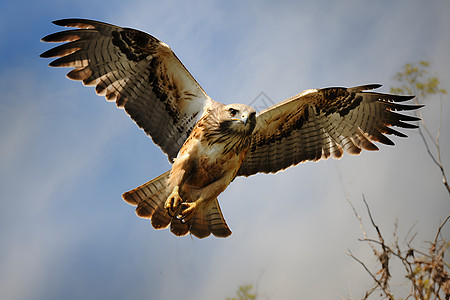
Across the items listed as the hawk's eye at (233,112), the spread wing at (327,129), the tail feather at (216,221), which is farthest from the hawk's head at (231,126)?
the spread wing at (327,129)

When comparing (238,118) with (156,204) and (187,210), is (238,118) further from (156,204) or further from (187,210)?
(156,204)

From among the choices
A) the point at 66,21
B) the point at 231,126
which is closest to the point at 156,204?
the point at 231,126

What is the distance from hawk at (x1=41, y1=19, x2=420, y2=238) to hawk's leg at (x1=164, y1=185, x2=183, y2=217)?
10 mm

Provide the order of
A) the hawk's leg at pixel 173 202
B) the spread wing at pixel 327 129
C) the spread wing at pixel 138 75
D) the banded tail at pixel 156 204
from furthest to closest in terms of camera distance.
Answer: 1. the spread wing at pixel 327 129
2. the spread wing at pixel 138 75
3. the banded tail at pixel 156 204
4. the hawk's leg at pixel 173 202

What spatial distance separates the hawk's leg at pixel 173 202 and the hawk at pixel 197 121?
0.4 inches

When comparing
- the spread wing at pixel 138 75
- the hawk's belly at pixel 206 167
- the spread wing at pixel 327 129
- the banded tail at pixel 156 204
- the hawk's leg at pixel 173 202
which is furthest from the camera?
the spread wing at pixel 327 129

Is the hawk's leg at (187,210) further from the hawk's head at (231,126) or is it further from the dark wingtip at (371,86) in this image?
the dark wingtip at (371,86)

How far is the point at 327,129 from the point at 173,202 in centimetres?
266

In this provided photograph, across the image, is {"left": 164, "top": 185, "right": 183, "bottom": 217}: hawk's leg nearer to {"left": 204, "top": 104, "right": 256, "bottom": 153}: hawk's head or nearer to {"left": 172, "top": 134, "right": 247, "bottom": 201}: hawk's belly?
{"left": 172, "top": 134, "right": 247, "bottom": 201}: hawk's belly

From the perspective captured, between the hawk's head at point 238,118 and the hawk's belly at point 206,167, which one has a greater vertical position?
the hawk's head at point 238,118

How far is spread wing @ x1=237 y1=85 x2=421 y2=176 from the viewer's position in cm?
651

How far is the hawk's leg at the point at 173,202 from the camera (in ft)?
16.5

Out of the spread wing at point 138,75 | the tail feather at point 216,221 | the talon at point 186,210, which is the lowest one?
the talon at point 186,210

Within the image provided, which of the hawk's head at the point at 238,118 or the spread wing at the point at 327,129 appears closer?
the hawk's head at the point at 238,118
